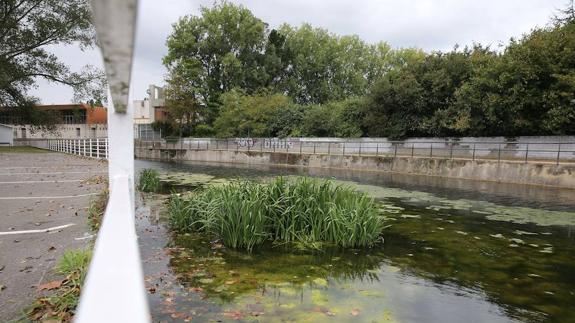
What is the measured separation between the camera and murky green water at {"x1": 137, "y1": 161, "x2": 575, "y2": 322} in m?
4.91

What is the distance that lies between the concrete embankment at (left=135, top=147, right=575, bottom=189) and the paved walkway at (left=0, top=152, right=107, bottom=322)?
61.6 feet

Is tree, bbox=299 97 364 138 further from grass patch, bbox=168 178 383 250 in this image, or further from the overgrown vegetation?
grass patch, bbox=168 178 383 250

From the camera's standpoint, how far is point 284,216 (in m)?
8.05

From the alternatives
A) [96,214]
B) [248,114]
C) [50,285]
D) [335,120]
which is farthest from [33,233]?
[248,114]

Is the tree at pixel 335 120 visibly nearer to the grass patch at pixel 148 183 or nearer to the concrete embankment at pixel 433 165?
the concrete embankment at pixel 433 165

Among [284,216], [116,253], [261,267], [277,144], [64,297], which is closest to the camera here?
[116,253]

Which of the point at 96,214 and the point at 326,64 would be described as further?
the point at 326,64

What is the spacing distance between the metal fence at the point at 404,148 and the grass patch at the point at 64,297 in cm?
2095

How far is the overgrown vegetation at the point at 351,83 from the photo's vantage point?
72.6 feet

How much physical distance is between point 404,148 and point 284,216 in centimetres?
2257

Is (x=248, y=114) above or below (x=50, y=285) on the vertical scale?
above

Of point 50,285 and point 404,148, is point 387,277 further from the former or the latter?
point 404,148

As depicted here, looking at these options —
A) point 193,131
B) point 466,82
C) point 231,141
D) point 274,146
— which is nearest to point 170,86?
point 193,131

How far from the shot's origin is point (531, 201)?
14.4 m
